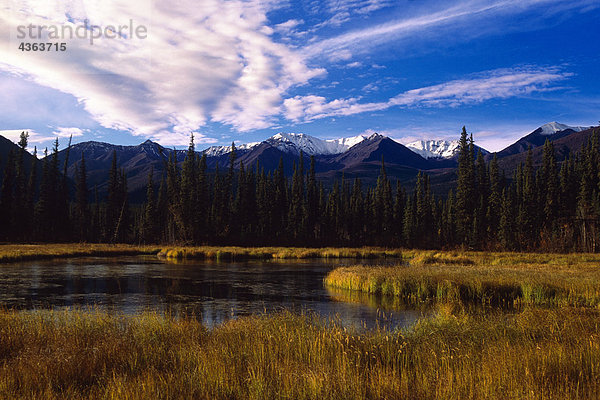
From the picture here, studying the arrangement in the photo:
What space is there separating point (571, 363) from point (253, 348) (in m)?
6.78

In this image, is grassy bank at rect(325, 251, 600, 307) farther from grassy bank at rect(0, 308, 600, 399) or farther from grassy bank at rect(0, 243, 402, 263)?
grassy bank at rect(0, 243, 402, 263)

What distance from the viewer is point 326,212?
360 feet

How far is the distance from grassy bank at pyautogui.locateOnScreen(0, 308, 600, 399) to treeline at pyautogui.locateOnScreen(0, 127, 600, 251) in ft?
198

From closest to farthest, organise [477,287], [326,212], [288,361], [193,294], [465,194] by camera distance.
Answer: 1. [288,361]
2. [477,287]
3. [193,294]
4. [465,194]
5. [326,212]

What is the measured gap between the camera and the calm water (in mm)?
18062

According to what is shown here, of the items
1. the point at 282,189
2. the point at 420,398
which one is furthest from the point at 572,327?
the point at 282,189

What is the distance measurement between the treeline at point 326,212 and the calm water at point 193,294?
159 ft

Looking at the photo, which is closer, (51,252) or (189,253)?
(51,252)

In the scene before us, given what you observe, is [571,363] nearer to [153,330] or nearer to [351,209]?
[153,330]

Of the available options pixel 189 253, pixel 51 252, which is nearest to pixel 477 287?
pixel 189 253

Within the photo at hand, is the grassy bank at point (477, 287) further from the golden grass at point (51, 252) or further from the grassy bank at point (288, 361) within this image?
the golden grass at point (51, 252)

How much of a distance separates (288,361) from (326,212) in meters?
101

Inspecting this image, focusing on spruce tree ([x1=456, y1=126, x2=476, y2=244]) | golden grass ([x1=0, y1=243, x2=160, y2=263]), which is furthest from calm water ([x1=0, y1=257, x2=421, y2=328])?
spruce tree ([x1=456, y1=126, x2=476, y2=244])

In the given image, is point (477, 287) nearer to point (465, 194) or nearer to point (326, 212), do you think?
point (465, 194)
